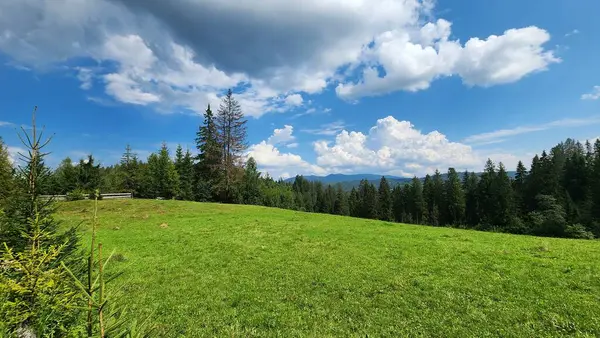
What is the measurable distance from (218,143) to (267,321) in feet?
167

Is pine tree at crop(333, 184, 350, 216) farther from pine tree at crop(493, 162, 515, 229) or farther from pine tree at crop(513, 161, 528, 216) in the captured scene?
pine tree at crop(513, 161, 528, 216)

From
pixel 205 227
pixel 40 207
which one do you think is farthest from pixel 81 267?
pixel 205 227

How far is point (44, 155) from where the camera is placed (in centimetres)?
628

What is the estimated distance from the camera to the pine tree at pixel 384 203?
4724 inches

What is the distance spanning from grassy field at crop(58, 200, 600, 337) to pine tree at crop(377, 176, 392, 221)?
102 m

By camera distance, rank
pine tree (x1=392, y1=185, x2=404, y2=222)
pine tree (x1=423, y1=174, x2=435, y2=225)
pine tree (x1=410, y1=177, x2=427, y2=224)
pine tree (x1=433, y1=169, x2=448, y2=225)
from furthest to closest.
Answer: pine tree (x1=392, y1=185, x2=404, y2=222), pine tree (x1=410, y1=177, x2=427, y2=224), pine tree (x1=423, y1=174, x2=435, y2=225), pine tree (x1=433, y1=169, x2=448, y2=225)

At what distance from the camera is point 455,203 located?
10050 centimetres

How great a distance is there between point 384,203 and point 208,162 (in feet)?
282

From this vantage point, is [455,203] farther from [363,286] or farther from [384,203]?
[363,286]

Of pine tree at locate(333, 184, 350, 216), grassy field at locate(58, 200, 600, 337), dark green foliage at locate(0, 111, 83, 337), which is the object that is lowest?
pine tree at locate(333, 184, 350, 216)

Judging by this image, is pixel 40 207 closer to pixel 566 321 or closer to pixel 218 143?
pixel 566 321

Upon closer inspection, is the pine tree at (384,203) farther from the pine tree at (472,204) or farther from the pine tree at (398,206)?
the pine tree at (472,204)

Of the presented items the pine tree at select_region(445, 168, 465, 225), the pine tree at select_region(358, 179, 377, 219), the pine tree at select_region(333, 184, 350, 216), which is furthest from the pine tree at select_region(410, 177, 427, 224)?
the pine tree at select_region(333, 184, 350, 216)

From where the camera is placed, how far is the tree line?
5428 centimetres
